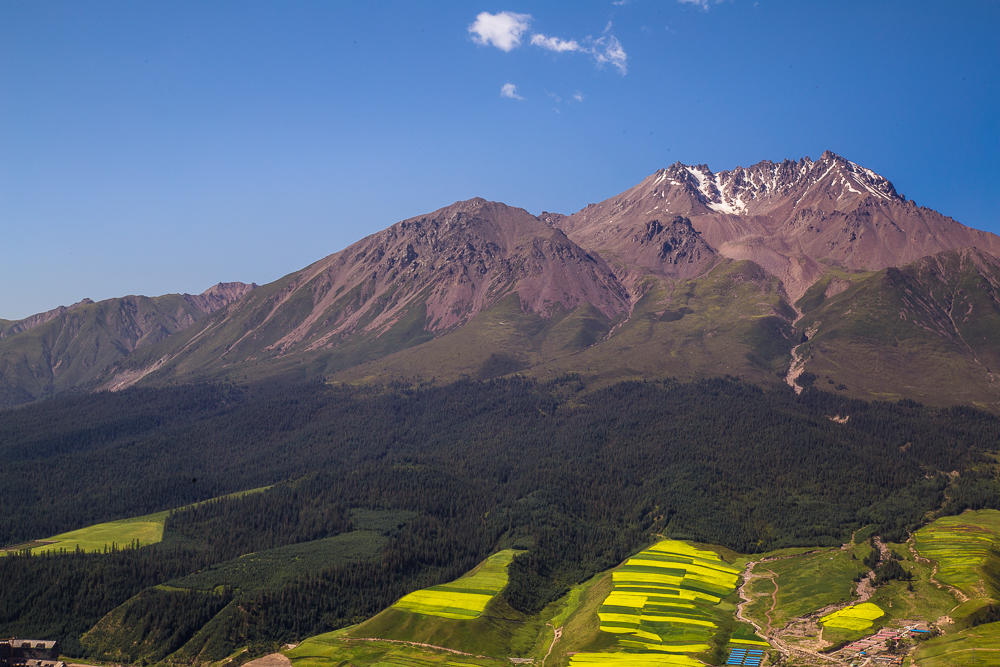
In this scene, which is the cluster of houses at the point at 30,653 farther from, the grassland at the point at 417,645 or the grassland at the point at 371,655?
the grassland at the point at 417,645

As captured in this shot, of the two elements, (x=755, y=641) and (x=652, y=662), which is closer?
(x=652, y=662)

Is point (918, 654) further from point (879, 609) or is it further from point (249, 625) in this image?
point (249, 625)

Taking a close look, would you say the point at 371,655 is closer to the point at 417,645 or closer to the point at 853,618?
the point at 417,645

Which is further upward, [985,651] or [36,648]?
[985,651]

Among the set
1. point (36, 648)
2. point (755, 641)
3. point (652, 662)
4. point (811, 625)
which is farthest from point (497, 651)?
point (36, 648)

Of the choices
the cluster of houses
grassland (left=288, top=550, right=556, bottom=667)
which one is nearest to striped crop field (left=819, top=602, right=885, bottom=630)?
grassland (left=288, top=550, right=556, bottom=667)

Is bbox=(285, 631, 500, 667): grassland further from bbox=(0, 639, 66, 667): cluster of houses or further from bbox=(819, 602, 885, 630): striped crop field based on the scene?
bbox=(819, 602, 885, 630): striped crop field
